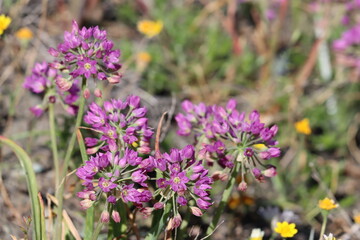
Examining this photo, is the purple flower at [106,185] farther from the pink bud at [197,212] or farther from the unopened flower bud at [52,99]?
the unopened flower bud at [52,99]

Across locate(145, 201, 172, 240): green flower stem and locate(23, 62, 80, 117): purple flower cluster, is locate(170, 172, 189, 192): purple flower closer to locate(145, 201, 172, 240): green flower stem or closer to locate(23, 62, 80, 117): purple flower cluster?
locate(145, 201, 172, 240): green flower stem

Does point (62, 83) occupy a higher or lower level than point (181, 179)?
higher

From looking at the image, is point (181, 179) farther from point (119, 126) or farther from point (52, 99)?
point (52, 99)

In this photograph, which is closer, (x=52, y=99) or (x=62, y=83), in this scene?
(x=62, y=83)

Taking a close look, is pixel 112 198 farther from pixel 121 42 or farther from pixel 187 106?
pixel 121 42

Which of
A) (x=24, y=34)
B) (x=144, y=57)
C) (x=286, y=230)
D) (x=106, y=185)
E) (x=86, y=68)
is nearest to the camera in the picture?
(x=106, y=185)

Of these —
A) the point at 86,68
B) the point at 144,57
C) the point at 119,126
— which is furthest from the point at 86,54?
the point at 144,57
